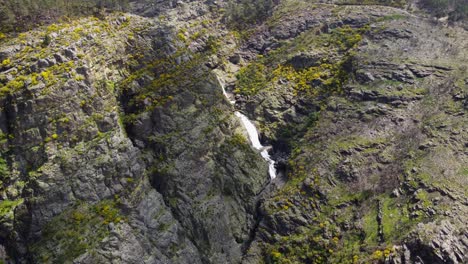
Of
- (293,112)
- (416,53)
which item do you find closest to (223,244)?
(293,112)

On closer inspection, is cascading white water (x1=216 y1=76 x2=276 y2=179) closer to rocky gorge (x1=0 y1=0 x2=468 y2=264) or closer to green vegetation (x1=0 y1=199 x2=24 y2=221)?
rocky gorge (x1=0 y1=0 x2=468 y2=264)

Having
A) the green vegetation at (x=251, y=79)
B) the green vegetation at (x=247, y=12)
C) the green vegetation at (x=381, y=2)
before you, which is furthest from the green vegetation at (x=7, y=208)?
the green vegetation at (x=381, y=2)

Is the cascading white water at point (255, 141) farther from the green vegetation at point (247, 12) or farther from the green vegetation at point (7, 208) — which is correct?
the green vegetation at point (7, 208)

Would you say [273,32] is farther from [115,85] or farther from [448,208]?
[448,208]

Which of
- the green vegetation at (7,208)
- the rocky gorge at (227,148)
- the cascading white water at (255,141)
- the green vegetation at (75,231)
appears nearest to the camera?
the green vegetation at (75,231)

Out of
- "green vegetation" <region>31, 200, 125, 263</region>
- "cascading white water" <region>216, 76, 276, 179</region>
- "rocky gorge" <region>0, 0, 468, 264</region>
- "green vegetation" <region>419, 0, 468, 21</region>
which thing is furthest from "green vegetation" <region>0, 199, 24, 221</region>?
"green vegetation" <region>419, 0, 468, 21</region>

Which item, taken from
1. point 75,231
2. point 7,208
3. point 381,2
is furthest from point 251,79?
point 7,208

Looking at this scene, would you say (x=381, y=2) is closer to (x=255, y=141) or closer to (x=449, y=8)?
(x=449, y=8)

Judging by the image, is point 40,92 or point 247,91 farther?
point 247,91

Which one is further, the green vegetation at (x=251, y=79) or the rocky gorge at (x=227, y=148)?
the green vegetation at (x=251, y=79)
